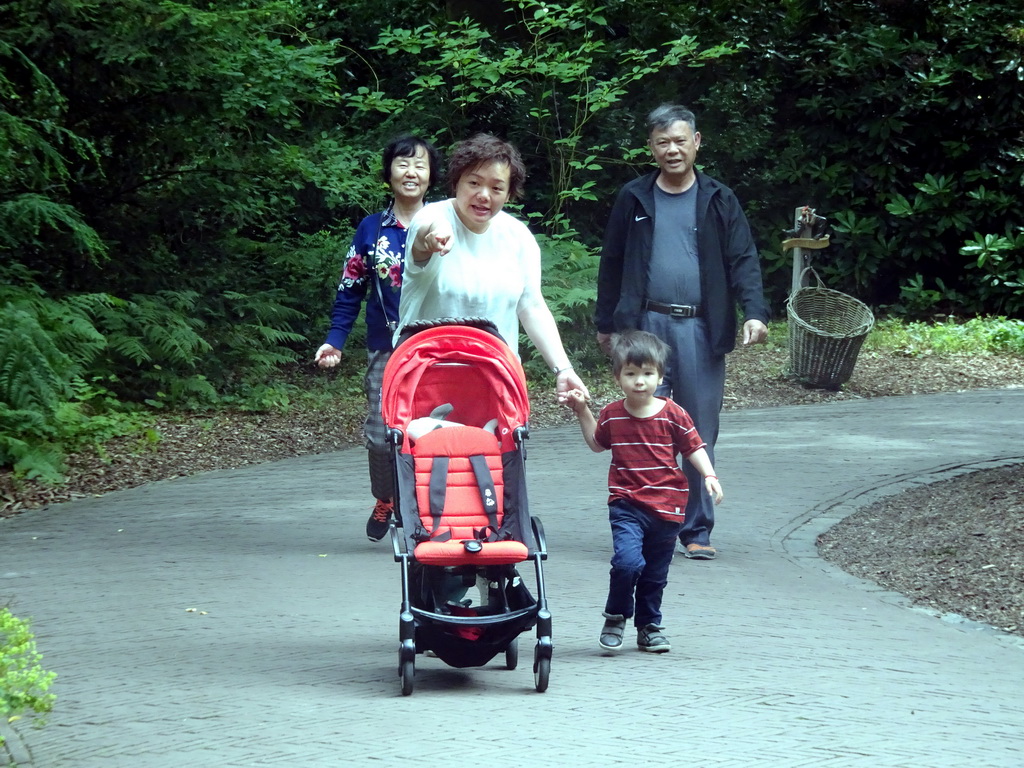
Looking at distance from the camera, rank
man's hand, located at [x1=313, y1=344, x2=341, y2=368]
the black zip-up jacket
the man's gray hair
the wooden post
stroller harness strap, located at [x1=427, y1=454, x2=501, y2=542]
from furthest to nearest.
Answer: the wooden post
the black zip-up jacket
the man's gray hair
man's hand, located at [x1=313, y1=344, x2=341, y2=368]
stroller harness strap, located at [x1=427, y1=454, x2=501, y2=542]

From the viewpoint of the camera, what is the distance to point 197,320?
41.7ft

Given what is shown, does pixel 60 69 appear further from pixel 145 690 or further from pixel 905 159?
pixel 905 159

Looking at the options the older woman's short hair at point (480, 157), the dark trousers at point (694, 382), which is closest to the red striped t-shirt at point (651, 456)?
the older woman's short hair at point (480, 157)

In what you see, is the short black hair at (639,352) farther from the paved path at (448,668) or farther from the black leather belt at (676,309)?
the black leather belt at (676,309)

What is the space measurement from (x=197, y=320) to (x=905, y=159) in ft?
35.2

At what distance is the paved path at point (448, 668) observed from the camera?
427cm

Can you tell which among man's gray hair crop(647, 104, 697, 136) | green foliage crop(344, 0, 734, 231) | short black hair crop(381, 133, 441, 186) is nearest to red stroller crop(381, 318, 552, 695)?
short black hair crop(381, 133, 441, 186)

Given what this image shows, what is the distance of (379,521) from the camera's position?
24.5 ft

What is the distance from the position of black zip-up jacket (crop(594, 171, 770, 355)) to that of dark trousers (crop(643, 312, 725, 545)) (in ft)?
0.25

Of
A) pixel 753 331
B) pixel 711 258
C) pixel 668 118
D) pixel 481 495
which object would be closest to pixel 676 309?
pixel 711 258

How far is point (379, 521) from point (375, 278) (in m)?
1.31

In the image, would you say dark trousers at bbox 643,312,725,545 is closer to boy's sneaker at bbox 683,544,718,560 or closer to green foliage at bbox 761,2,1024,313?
boy's sneaker at bbox 683,544,718,560

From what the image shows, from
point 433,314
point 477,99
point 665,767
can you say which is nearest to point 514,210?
point 477,99

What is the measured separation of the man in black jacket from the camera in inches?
288
